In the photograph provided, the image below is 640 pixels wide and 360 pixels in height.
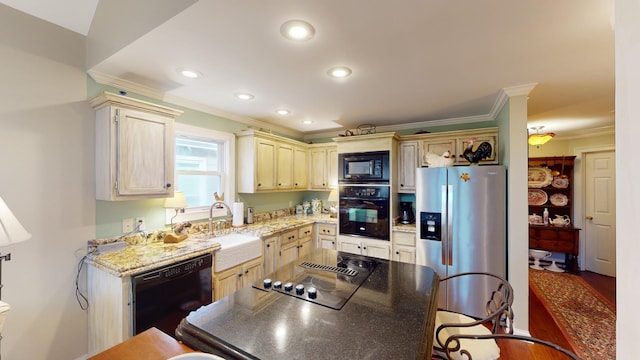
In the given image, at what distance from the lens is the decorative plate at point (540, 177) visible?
4441mm

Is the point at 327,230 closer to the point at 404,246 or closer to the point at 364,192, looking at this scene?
the point at 364,192

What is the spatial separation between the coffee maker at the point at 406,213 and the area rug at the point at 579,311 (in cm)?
181

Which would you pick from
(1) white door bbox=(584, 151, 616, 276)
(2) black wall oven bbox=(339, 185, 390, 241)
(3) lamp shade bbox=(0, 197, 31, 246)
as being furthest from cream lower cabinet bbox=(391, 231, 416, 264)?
(1) white door bbox=(584, 151, 616, 276)

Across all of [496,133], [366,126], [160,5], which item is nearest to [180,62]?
[160,5]

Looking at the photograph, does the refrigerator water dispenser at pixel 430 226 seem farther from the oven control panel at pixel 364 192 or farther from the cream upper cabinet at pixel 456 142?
the cream upper cabinet at pixel 456 142

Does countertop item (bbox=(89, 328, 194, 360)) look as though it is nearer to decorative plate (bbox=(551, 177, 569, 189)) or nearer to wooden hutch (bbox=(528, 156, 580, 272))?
wooden hutch (bbox=(528, 156, 580, 272))

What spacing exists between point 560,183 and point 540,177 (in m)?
0.30

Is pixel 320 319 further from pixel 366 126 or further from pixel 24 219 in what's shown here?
pixel 366 126

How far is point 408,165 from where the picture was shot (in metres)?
3.57

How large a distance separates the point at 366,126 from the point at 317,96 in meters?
1.40

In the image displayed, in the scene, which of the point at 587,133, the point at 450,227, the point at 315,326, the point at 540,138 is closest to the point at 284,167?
the point at 450,227

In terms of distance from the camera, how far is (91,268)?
199cm

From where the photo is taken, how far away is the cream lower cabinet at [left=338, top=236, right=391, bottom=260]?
334cm

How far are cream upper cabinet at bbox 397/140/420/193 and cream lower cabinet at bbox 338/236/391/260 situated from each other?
0.84 metres
